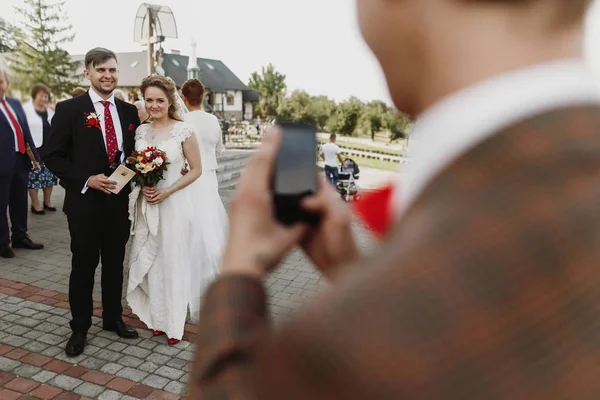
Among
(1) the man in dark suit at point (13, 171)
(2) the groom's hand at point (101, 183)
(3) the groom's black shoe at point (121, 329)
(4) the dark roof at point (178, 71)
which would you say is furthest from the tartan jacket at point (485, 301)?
(4) the dark roof at point (178, 71)

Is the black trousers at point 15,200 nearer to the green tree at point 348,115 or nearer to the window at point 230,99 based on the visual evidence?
the green tree at point 348,115

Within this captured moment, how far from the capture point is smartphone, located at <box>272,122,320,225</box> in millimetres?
670

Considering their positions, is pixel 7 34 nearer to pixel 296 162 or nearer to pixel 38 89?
pixel 38 89

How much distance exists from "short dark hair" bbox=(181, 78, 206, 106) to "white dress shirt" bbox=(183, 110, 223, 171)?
5.1 inches

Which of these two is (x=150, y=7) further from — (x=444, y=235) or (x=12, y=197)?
(x=444, y=235)

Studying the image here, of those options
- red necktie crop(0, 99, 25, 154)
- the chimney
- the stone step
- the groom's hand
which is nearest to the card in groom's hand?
the groom's hand

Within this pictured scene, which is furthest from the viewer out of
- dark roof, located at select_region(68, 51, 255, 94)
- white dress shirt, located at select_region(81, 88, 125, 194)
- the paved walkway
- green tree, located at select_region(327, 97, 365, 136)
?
dark roof, located at select_region(68, 51, 255, 94)

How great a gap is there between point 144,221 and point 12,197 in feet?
12.9

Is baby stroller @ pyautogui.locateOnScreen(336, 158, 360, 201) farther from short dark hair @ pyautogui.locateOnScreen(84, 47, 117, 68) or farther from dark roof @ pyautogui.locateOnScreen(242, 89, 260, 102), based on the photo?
dark roof @ pyautogui.locateOnScreen(242, 89, 260, 102)

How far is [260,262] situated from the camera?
0.62 meters

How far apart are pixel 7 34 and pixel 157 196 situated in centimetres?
253

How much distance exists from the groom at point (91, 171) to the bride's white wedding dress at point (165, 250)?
0.72 ft

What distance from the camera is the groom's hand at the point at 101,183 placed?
3.83 metres

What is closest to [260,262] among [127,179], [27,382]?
[127,179]
